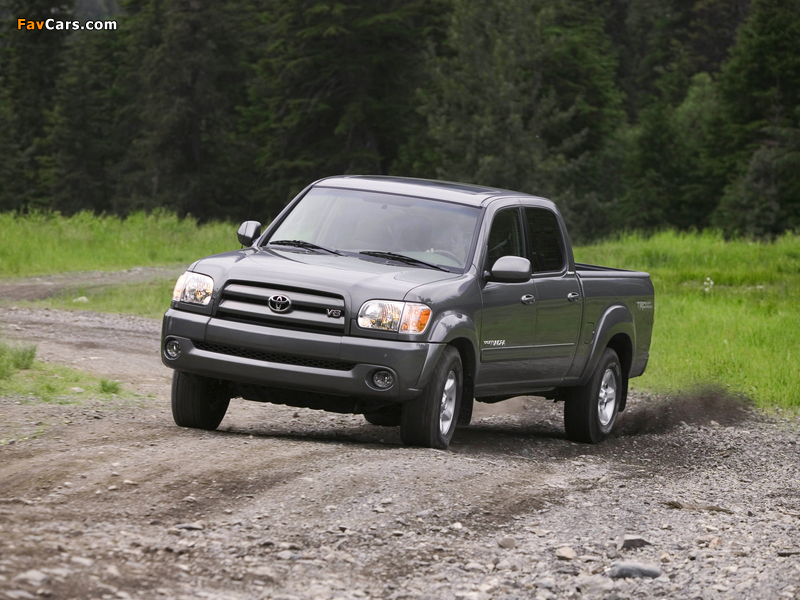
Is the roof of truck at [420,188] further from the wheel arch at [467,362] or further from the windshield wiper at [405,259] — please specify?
the wheel arch at [467,362]

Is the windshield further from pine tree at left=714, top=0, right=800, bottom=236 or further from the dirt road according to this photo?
pine tree at left=714, top=0, right=800, bottom=236

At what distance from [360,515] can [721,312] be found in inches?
554

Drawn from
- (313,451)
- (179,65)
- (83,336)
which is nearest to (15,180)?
(179,65)

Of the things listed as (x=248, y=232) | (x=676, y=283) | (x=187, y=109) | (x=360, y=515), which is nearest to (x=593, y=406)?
(x=248, y=232)

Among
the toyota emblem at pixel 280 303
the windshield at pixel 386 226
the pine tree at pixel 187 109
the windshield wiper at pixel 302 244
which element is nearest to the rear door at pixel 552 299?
the windshield at pixel 386 226

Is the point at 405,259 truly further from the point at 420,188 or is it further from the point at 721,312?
the point at 721,312

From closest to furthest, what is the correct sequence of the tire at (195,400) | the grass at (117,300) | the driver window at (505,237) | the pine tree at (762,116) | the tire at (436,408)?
the tire at (436,408), the tire at (195,400), the driver window at (505,237), the grass at (117,300), the pine tree at (762,116)

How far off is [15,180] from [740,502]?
232 feet

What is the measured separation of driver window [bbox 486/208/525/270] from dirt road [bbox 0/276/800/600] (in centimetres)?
147

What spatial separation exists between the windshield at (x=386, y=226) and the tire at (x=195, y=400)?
1249mm

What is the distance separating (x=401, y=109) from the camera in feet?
196

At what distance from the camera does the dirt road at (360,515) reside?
496 cm

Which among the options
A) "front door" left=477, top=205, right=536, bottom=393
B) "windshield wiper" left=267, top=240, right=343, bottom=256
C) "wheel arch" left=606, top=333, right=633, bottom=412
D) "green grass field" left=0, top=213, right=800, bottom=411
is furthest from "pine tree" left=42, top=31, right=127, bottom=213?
"front door" left=477, top=205, right=536, bottom=393

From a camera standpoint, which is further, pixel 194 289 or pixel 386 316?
pixel 194 289
